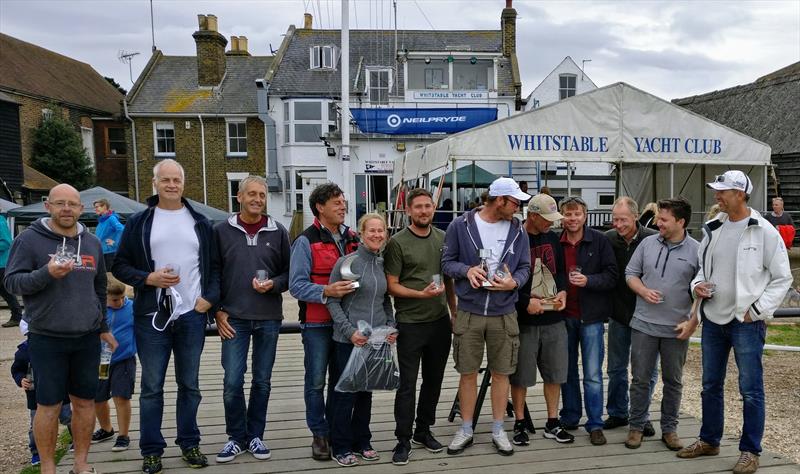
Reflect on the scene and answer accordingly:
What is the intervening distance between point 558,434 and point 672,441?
0.73 m

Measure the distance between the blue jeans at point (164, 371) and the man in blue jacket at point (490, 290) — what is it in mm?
1618

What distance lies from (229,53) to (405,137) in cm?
1340

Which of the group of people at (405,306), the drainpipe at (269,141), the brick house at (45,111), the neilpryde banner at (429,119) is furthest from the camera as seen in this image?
the drainpipe at (269,141)

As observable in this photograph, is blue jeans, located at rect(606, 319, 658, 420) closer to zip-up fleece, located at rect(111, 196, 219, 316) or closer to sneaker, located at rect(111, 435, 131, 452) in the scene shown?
zip-up fleece, located at rect(111, 196, 219, 316)

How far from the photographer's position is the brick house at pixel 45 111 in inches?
886

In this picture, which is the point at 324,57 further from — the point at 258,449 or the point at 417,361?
the point at 258,449

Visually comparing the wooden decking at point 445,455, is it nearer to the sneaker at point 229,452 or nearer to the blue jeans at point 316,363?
the sneaker at point 229,452

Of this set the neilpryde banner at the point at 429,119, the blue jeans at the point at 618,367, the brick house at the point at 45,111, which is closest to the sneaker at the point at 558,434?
the blue jeans at the point at 618,367

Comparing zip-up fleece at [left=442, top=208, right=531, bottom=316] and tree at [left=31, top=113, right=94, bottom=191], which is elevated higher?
tree at [left=31, top=113, right=94, bottom=191]

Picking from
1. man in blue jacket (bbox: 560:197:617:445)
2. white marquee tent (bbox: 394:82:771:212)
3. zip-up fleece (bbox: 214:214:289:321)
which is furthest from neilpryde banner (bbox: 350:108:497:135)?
zip-up fleece (bbox: 214:214:289:321)

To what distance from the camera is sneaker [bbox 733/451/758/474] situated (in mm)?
3432

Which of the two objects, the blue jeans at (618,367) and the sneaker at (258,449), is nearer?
the sneaker at (258,449)

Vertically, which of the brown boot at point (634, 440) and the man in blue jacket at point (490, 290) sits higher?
the man in blue jacket at point (490, 290)


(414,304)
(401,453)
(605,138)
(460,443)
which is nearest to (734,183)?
(414,304)
